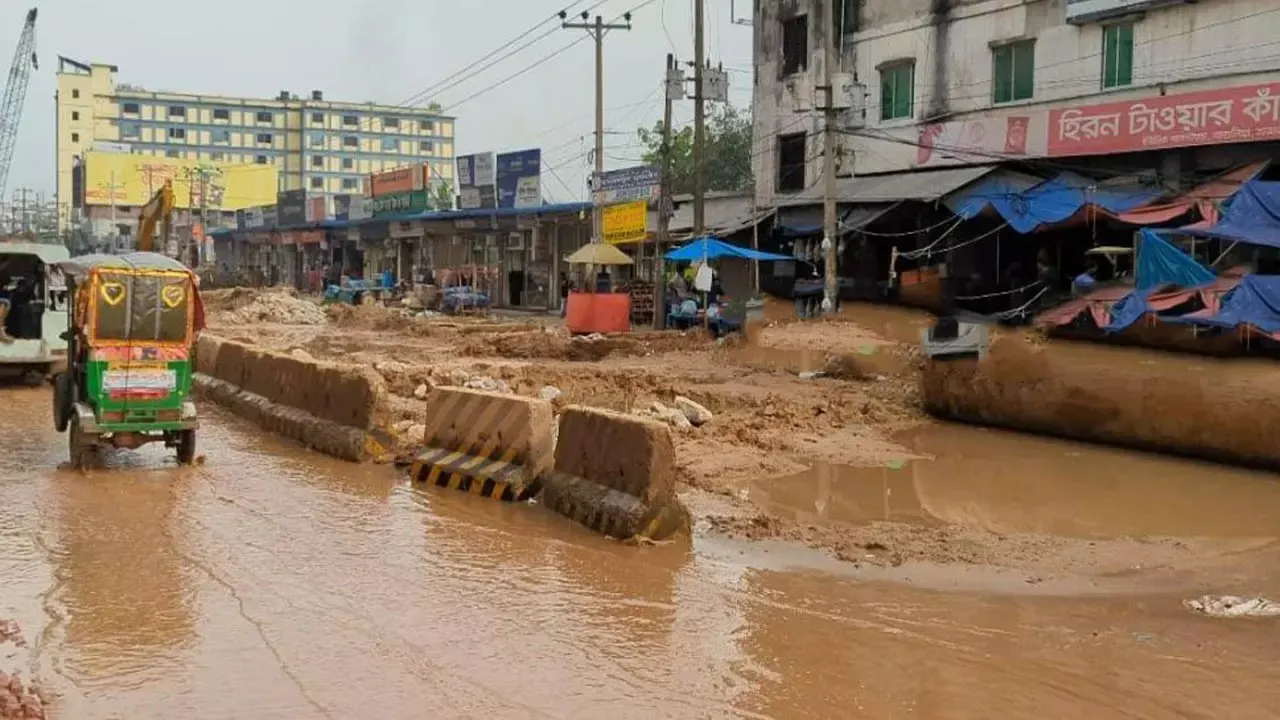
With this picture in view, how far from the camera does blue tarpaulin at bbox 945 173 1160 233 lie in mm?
21484

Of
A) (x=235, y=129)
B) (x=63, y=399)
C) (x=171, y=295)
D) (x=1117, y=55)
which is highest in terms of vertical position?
(x=235, y=129)

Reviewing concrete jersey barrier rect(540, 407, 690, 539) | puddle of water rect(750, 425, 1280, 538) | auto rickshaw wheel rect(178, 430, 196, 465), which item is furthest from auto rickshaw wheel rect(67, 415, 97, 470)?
puddle of water rect(750, 425, 1280, 538)

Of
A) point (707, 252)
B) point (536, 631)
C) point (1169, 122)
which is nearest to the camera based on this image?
point (536, 631)

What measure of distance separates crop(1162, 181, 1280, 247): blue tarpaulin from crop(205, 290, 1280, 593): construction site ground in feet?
17.0

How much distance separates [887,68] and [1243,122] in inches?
441

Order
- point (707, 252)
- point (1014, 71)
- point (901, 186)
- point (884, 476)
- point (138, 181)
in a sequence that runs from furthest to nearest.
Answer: point (138, 181), point (707, 252), point (901, 186), point (1014, 71), point (884, 476)

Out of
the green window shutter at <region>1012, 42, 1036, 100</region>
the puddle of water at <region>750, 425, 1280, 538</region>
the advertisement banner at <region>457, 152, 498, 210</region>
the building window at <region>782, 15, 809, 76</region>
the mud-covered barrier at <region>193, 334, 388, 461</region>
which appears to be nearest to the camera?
the puddle of water at <region>750, 425, 1280, 538</region>

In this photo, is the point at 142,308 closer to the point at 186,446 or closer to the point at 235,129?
the point at 186,446

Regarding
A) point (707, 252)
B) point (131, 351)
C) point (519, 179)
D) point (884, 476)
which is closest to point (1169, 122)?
point (707, 252)

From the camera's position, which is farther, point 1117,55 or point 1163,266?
point 1117,55

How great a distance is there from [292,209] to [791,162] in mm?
43048

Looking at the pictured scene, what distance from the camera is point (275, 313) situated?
133ft

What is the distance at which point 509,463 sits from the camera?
1122 cm

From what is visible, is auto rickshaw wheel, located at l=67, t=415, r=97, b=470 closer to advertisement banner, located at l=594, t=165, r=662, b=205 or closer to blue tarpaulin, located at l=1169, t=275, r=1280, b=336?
blue tarpaulin, located at l=1169, t=275, r=1280, b=336
